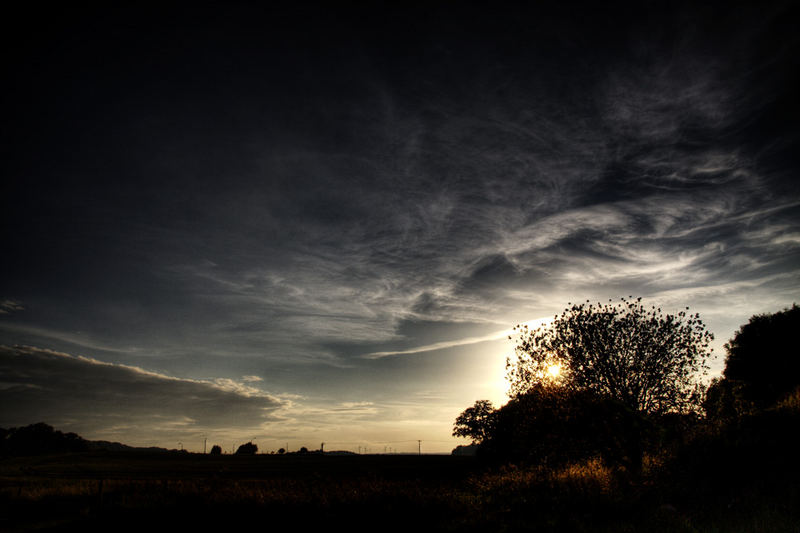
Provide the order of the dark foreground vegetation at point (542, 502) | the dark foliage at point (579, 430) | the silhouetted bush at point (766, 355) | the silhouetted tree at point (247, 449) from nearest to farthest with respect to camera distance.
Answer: the dark foreground vegetation at point (542, 502)
the dark foliage at point (579, 430)
the silhouetted bush at point (766, 355)
the silhouetted tree at point (247, 449)

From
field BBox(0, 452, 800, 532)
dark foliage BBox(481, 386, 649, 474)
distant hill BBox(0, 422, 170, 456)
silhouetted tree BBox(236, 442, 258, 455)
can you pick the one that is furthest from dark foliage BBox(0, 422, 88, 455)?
dark foliage BBox(481, 386, 649, 474)

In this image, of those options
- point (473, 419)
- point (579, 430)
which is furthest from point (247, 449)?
point (579, 430)

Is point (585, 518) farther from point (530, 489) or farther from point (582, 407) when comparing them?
point (582, 407)

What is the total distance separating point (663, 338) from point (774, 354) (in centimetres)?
2686

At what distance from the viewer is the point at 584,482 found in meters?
16.5

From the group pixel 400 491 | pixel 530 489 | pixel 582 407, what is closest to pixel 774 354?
pixel 582 407

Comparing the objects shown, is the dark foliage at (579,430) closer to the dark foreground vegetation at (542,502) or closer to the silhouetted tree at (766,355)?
the dark foreground vegetation at (542,502)

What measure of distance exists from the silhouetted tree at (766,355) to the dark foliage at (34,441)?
20676 centimetres

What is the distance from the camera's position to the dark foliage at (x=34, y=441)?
14175 cm

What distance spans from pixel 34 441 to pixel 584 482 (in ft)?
676

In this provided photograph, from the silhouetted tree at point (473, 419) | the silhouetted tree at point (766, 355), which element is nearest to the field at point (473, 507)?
the silhouetted tree at point (766, 355)

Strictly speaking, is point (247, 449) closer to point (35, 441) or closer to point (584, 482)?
point (35, 441)

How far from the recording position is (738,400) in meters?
22.9

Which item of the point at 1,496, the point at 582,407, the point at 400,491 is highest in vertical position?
the point at 582,407
